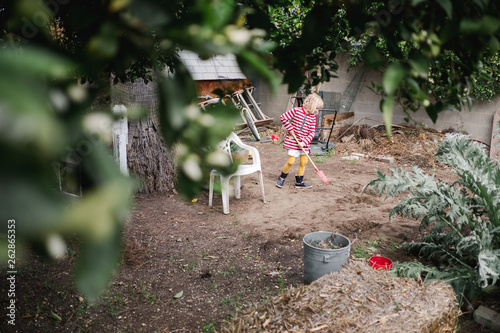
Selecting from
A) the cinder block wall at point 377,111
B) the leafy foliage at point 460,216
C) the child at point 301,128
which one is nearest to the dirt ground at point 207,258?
the leafy foliage at point 460,216

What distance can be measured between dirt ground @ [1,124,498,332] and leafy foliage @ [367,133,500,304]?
329 mm

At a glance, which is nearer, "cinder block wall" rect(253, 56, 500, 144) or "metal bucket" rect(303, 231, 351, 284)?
"metal bucket" rect(303, 231, 351, 284)

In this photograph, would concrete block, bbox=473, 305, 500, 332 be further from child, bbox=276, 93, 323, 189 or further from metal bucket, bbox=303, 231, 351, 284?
child, bbox=276, 93, 323, 189

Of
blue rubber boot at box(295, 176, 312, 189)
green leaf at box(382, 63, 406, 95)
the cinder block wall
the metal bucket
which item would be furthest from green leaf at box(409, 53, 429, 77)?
the cinder block wall

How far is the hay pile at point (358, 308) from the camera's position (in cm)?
222

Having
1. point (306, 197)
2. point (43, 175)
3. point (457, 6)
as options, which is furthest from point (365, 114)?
point (43, 175)

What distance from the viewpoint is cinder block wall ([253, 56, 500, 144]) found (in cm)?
834

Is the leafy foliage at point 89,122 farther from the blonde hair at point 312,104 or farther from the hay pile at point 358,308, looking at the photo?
the blonde hair at point 312,104

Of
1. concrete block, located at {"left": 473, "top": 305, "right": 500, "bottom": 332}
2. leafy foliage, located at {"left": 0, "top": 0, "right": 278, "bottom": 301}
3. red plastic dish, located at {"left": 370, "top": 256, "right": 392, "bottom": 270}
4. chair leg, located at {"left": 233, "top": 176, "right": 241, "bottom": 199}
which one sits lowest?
concrete block, located at {"left": 473, "top": 305, "right": 500, "bottom": 332}

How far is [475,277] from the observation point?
3.02 m

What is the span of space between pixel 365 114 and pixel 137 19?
9732mm

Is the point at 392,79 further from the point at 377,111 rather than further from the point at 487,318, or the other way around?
the point at 377,111

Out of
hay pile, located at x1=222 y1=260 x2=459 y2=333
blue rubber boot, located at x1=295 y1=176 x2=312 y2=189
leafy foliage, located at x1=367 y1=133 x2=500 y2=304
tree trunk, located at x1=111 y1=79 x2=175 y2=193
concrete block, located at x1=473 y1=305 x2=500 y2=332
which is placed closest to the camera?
hay pile, located at x1=222 y1=260 x2=459 y2=333

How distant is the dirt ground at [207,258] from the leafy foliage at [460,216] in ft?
1.08
